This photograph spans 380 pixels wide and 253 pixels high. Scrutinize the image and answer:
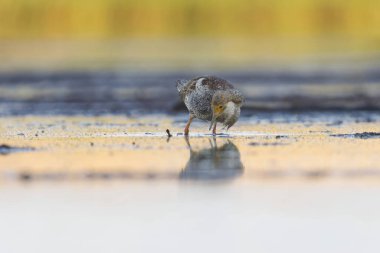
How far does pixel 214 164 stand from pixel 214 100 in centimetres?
240

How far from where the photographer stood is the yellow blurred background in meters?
50.1

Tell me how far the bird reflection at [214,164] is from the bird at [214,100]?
829 millimetres

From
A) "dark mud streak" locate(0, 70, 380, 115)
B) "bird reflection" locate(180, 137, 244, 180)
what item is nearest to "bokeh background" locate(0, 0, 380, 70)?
"dark mud streak" locate(0, 70, 380, 115)

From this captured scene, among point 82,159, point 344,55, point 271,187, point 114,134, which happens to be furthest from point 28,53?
point 271,187

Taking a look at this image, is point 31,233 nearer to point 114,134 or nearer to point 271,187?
point 271,187

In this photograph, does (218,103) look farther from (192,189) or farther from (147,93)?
(147,93)

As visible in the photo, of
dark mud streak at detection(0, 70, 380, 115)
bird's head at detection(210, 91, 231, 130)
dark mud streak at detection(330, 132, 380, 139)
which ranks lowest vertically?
dark mud streak at detection(0, 70, 380, 115)

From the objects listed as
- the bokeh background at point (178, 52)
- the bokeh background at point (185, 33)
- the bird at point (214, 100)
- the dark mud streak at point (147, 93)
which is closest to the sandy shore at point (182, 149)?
the bird at point (214, 100)

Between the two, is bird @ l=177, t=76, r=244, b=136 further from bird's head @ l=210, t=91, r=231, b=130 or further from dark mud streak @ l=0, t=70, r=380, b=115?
dark mud streak @ l=0, t=70, r=380, b=115

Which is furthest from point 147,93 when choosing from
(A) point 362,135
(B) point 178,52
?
(B) point 178,52

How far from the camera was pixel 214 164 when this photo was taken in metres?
11.1

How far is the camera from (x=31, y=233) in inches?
314

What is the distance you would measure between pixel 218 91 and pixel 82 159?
2.55 m

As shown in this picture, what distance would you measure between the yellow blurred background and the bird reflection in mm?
36323
